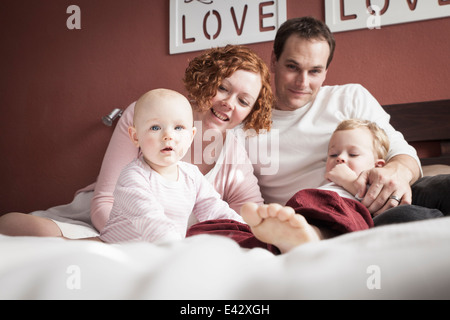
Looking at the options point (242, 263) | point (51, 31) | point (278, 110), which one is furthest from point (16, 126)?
point (242, 263)

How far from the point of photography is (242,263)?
1.07 ft

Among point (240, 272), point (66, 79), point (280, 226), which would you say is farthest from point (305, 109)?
point (66, 79)

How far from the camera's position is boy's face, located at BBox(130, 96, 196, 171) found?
1032 mm

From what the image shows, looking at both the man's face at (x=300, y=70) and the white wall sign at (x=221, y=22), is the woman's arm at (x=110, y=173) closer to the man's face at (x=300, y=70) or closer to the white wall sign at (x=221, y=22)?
the man's face at (x=300, y=70)

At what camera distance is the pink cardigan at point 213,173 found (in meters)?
1.43

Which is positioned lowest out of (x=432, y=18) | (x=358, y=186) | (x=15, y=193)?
(x=15, y=193)

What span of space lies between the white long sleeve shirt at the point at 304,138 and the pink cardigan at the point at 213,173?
0.10m

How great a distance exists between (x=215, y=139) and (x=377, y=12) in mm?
1110

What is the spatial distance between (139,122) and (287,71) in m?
0.86

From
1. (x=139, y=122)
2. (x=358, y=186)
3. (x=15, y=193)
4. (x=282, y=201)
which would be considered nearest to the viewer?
(x=139, y=122)

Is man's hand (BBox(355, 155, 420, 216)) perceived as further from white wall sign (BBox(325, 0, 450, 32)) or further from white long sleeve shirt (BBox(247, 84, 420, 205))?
white wall sign (BBox(325, 0, 450, 32))

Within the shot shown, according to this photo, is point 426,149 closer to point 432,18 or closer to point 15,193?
point 432,18

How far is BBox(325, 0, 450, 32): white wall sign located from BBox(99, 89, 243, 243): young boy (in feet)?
4.32

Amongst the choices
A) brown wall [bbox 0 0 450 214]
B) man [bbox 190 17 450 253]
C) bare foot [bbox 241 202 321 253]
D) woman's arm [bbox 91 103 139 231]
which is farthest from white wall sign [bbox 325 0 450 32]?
bare foot [bbox 241 202 321 253]
